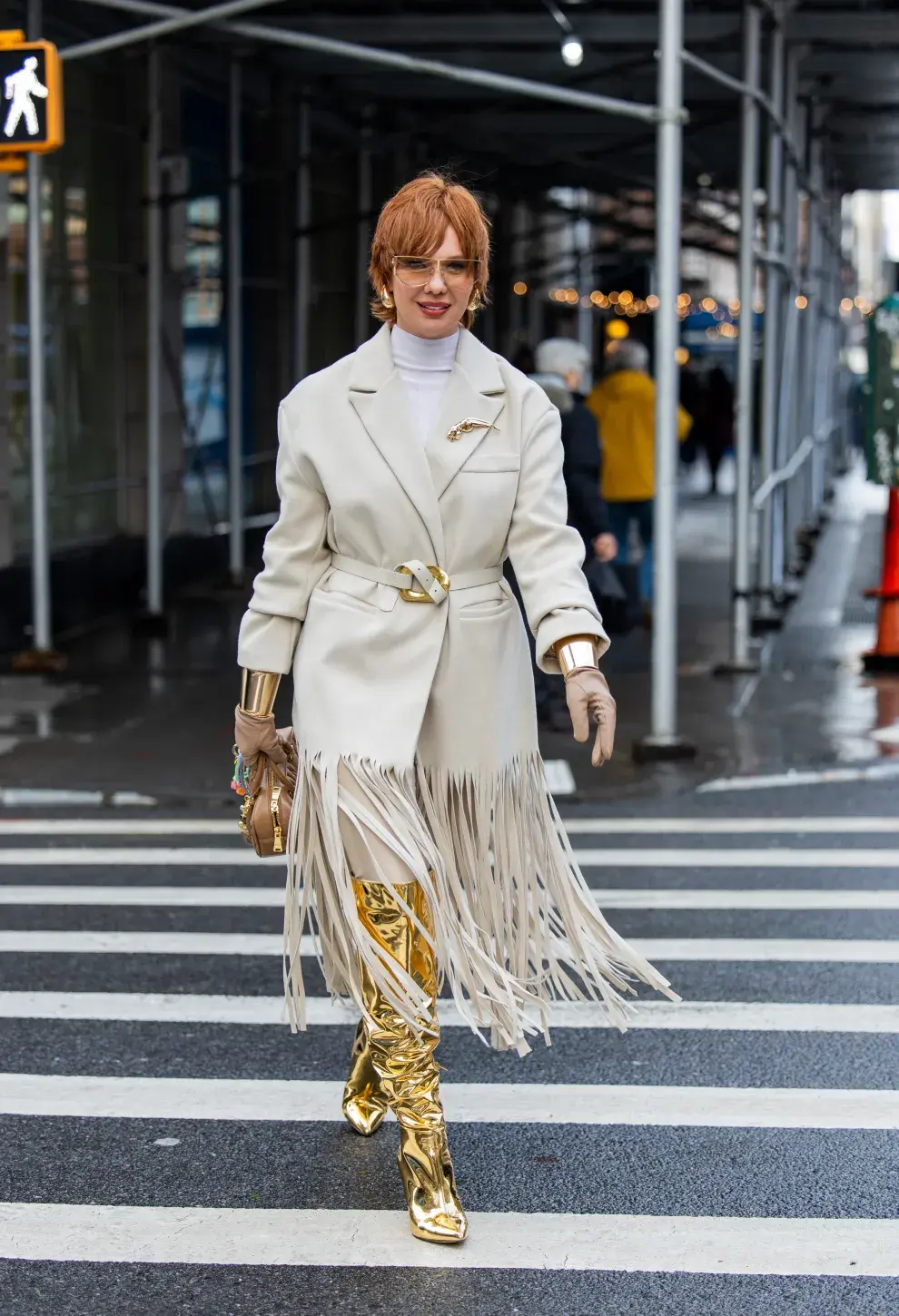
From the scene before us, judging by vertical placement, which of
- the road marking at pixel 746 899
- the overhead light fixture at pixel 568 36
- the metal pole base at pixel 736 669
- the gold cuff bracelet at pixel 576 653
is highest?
the overhead light fixture at pixel 568 36

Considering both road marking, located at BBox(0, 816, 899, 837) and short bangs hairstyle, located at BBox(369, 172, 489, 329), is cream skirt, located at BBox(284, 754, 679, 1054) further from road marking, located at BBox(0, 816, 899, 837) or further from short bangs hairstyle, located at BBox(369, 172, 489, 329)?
road marking, located at BBox(0, 816, 899, 837)

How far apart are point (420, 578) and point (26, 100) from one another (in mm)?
7063

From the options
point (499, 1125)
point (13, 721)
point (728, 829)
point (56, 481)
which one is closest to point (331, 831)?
point (499, 1125)

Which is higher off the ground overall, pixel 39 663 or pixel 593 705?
pixel 593 705

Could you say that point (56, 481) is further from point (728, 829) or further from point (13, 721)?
point (728, 829)

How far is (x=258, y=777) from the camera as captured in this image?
14.7 feet

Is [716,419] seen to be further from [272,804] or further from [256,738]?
[256,738]

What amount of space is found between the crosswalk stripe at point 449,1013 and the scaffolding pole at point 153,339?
8.58 metres

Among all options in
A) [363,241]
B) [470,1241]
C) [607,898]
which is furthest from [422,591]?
[363,241]

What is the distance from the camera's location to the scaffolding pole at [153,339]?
1433cm

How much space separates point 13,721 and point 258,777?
21.9 ft

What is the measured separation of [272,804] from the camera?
4484mm

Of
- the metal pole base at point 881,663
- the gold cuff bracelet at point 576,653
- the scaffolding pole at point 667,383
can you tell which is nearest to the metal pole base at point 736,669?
the metal pole base at point 881,663

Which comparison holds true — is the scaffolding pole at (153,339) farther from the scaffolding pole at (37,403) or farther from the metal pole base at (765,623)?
the metal pole base at (765,623)
